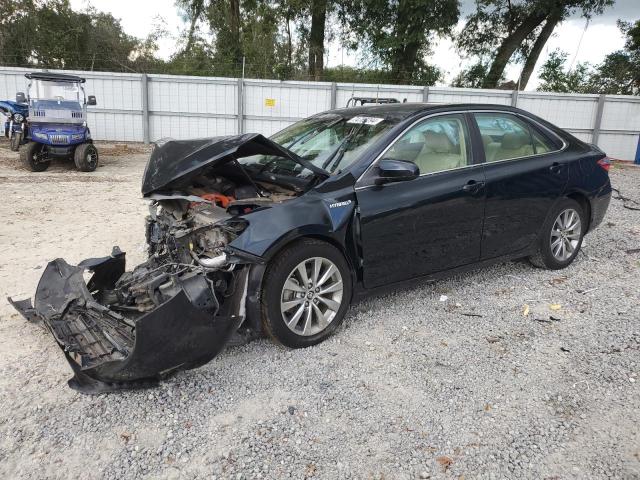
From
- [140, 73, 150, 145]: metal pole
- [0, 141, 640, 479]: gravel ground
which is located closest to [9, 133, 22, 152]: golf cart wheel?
[140, 73, 150, 145]: metal pole

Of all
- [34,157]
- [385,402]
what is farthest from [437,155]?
[34,157]

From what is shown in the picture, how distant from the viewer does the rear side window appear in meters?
4.52

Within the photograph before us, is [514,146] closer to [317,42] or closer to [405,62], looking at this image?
[405,62]

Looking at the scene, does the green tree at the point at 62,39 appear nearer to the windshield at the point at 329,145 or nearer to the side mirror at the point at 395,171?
the windshield at the point at 329,145

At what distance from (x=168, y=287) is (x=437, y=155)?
7.68ft

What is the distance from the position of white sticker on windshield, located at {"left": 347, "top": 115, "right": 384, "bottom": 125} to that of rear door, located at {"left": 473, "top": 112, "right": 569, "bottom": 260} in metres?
0.92

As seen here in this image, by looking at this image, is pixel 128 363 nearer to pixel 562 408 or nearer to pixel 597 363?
pixel 562 408

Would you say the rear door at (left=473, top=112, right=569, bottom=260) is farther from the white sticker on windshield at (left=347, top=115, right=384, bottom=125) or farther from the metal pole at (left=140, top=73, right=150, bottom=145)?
the metal pole at (left=140, top=73, right=150, bottom=145)

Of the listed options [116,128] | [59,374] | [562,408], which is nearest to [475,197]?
[562,408]

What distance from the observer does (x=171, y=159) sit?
12.6ft

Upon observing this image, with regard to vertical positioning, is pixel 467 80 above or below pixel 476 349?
above

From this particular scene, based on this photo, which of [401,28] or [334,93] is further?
[401,28]

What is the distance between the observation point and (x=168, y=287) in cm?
333

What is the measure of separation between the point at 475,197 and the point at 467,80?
795 inches
